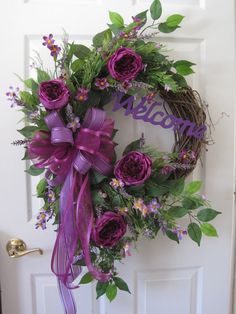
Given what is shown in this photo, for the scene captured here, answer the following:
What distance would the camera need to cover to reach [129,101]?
0.81 metres

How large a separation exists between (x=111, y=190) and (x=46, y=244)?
353mm

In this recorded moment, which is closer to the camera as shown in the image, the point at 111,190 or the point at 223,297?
the point at 111,190

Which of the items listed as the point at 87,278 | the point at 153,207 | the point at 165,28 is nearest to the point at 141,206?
the point at 153,207

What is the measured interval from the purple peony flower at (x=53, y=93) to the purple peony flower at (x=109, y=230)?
0.34m

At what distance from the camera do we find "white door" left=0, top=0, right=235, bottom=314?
0.88 meters

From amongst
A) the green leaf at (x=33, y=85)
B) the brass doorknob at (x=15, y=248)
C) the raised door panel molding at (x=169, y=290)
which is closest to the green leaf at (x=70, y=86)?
the green leaf at (x=33, y=85)

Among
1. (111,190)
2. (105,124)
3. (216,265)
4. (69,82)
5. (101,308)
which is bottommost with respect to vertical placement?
(101,308)

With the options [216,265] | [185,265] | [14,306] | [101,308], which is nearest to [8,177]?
[14,306]

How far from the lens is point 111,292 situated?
89 centimetres

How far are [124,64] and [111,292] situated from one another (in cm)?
73

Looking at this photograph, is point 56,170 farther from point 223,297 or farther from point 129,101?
point 223,297

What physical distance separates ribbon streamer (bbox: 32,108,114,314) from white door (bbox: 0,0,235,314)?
0.54ft

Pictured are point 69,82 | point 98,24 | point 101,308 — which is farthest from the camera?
point 101,308

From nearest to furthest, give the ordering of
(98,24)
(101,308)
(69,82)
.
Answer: (69,82), (98,24), (101,308)
